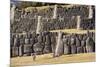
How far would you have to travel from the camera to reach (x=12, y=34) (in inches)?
67.6

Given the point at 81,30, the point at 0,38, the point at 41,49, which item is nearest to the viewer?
the point at 0,38

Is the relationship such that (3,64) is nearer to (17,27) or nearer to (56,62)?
(17,27)

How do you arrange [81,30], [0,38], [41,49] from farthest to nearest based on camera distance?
[81,30] → [41,49] → [0,38]

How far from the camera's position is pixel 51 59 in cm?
183

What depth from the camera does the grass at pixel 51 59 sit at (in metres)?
1.73

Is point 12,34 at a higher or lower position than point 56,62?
higher

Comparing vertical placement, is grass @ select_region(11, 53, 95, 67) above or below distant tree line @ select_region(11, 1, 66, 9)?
below

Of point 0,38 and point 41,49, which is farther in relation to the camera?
point 41,49

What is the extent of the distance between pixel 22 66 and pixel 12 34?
30 cm

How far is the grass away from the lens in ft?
5.68

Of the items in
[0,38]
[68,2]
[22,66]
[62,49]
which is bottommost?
[22,66]

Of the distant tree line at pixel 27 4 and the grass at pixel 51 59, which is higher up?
the distant tree line at pixel 27 4

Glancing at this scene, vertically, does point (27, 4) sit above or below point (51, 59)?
above
